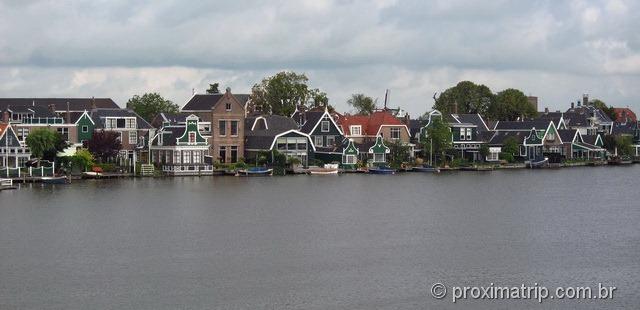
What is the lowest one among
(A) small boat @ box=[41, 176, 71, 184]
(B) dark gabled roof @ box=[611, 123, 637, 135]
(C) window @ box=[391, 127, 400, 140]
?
(A) small boat @ box=[41, 176, 71, 184]

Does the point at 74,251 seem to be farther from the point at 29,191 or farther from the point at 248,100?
the point at 248,100

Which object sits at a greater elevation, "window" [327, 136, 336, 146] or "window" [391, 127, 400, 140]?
"window" [391, 127, 400, 140]

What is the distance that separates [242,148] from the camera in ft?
259

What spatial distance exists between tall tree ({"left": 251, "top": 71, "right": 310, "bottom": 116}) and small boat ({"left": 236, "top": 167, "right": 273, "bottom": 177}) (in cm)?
2195

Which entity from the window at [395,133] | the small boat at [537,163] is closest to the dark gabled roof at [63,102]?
the window at [395,133]

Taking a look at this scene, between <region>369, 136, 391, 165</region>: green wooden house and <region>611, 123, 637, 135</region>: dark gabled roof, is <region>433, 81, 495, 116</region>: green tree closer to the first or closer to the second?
<region>611, 123, 637, 135</region>: dark gabled roof

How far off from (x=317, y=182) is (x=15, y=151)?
1903cm

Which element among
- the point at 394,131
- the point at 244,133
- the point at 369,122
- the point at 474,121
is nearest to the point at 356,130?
the point at 369,122

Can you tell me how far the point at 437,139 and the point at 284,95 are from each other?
1808cm

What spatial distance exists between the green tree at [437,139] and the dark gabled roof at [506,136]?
731 centimetres

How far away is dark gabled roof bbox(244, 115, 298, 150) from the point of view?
257 ft

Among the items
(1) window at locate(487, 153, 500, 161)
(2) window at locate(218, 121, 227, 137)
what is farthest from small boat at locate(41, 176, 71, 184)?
(1) window at locate(487, 153, 500, 161)

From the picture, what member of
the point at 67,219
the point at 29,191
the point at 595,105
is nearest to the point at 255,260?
the point at 67,219

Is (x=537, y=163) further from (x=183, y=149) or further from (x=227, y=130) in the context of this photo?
(x=183, y=149)
